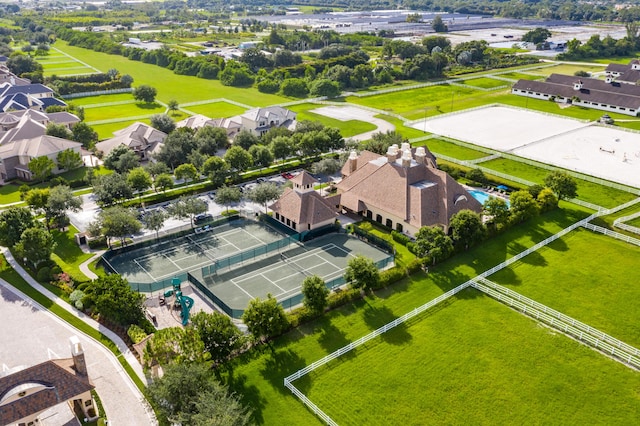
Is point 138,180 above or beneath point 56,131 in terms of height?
beneath

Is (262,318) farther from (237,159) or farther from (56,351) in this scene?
(237,159)

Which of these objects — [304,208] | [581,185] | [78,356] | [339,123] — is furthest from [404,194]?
[339,123]

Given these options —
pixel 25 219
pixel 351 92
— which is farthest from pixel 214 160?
pixel 351 92

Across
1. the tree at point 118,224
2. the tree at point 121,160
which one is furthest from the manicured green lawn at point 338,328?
the tree at point 121,160

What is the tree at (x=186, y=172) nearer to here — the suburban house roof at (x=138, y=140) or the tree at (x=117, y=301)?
the suburban house roof at (x=138, y=140)

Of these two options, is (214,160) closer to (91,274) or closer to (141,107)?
(91,274)

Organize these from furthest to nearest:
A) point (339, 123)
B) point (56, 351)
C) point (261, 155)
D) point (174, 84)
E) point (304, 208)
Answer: point (174, 84) < point (339, 123) < point (261, 155) < point (304, 208) < point (56, 351)

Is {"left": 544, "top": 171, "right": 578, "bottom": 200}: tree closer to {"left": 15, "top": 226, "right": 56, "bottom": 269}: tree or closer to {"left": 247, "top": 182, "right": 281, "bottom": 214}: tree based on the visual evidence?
{"left": 247, "top": 182, "right": 281, "bottom": 214}: tree
